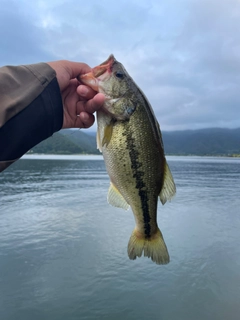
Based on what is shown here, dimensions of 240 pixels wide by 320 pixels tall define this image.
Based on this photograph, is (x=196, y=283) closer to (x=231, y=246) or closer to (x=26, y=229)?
(x=231, y=246)

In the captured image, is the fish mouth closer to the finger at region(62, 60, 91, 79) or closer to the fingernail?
the fingernail

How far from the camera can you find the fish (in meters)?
3.26

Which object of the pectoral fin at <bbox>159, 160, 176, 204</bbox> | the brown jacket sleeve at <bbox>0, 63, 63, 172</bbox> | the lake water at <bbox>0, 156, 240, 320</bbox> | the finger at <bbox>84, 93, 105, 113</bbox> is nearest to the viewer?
the brown jacket sleeve at <bbox>0, 63, 63, 172</bbox>

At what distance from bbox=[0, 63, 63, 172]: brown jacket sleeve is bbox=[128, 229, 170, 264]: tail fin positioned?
190 centimetres

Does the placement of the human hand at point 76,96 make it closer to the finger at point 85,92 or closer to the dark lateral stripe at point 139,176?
the finger at point 85,92

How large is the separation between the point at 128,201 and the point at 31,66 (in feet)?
6.55

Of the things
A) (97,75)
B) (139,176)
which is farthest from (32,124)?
(139,176)

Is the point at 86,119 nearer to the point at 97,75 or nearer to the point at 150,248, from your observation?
the point at 97,75

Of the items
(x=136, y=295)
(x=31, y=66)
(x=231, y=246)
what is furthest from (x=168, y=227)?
(x=31, y=66)

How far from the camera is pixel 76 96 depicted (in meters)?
3.90

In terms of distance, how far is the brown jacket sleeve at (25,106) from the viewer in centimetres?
262

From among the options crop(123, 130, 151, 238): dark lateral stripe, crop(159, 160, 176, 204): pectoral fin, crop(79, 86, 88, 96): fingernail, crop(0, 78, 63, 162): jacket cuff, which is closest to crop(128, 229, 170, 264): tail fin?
crop(123, 130, 151, 238): dark lateral stripe

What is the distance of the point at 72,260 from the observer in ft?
47.0

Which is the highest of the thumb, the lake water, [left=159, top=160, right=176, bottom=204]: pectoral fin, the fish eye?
the thumb
